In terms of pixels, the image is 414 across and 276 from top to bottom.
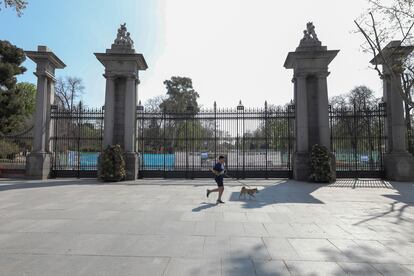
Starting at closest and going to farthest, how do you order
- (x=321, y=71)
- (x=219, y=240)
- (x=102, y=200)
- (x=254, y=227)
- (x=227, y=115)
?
(x=219, y=240) → (x=254, y=227) → (x=102, y=200) → (x=321, y=71) → (x=227, y=115)

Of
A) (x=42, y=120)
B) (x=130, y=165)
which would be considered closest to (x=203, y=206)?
(x=130, y=165)

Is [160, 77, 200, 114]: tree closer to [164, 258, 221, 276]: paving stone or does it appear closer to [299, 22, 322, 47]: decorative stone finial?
[299, 22, 322, 47]: decorative stone finial

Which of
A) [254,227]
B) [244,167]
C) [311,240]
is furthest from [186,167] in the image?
[311,240]

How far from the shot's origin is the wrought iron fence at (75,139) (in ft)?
56.0

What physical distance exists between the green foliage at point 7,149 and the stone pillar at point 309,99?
16832 millimetres

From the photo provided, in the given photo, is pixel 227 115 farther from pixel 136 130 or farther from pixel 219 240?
pixel 219 240

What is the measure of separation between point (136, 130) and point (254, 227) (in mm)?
11799

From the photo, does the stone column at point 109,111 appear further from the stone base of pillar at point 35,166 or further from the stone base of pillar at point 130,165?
the stone base of pillar at point 35,166

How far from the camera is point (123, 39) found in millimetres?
16797

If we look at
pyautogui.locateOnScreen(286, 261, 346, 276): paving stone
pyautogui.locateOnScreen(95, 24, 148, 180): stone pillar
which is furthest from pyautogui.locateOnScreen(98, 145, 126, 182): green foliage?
pyautogui.locateOnScreen(286, 261, 346, 276): paving stone

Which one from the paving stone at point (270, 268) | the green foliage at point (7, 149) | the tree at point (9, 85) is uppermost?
the tree at point (9, 85)

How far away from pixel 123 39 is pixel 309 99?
10.8m

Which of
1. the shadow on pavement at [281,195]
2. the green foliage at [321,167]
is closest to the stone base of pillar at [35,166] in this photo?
the shadow on pavement at [281,195]

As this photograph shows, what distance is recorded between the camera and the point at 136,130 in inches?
666
